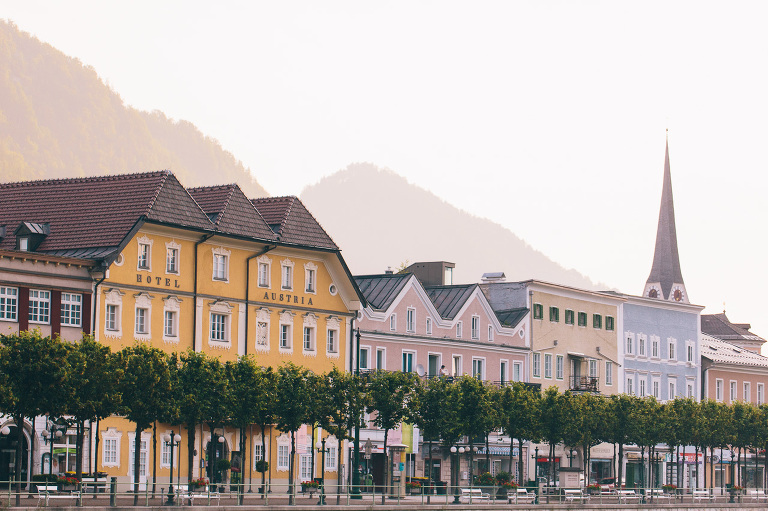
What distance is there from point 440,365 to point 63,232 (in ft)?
89.5

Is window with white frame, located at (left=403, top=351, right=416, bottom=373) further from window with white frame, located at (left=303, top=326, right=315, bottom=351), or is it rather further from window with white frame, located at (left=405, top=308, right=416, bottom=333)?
window with white frame, located at (left=303, top=326, right=315, bottom=351)

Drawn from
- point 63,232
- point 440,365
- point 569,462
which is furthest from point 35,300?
point 569,462

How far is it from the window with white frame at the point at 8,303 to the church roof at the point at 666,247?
141m

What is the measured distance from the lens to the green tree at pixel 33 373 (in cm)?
4988

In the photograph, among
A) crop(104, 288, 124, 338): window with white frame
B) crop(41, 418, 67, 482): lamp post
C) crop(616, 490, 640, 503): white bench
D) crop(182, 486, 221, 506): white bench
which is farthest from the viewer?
crop(616, 490, 640, 503): white bench

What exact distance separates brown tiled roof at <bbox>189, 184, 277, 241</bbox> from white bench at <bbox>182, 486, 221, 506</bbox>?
19020 millimetres

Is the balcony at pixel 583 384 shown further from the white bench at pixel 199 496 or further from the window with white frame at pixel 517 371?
the white bench at pixel 199 496

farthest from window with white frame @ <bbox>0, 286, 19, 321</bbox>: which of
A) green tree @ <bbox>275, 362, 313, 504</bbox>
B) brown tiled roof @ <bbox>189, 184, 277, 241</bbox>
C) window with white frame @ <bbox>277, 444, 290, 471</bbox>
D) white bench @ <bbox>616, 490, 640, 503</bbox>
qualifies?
white bench @ <bbox>616, 490, 640, 503</bbox>

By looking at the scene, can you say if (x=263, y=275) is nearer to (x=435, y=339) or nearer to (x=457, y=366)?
(x=435, y=339)

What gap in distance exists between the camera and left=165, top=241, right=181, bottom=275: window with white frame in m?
67.4

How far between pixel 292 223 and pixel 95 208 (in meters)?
12.2

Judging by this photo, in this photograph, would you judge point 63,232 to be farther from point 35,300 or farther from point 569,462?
point 569,462

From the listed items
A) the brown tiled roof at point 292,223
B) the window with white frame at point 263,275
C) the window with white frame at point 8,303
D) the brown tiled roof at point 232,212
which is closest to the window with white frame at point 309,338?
the window with white frame at point 263,275

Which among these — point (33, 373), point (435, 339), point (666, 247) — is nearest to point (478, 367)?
point (435, 339)
